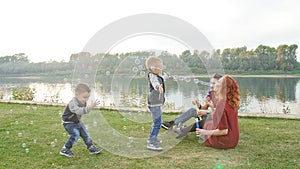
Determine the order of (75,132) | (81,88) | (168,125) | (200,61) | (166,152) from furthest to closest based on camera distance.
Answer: (168,125) → (200,61) → (166,152) → (75,132) → (81,88)

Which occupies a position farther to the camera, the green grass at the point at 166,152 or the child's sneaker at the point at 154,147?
the child's sneaker at the point at 154,147

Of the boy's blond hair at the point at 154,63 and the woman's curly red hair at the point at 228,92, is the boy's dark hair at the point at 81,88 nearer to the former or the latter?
the boy's blond hair at the point at 154,63

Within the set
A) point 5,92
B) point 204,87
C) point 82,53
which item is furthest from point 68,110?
point 5,92

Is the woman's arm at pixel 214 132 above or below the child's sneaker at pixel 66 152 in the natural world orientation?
above

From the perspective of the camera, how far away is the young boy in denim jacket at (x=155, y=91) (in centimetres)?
407

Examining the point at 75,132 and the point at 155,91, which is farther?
the point at 155,91

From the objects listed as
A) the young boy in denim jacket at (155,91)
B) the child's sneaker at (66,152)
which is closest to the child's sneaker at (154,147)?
the young boy in denim jacket at (155,91)

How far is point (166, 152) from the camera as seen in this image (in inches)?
161

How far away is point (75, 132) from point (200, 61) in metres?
1.92

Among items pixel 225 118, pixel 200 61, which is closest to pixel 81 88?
pixel 200 61

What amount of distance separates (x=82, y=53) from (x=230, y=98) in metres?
2.05

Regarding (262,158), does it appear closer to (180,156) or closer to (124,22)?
(180,156)

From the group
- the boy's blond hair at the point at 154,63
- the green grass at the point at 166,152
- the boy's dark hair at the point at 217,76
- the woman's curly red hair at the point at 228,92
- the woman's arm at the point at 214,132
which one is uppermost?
the boy's blond hair at the point at 154,63

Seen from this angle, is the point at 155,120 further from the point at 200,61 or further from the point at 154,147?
the point at 200,61
